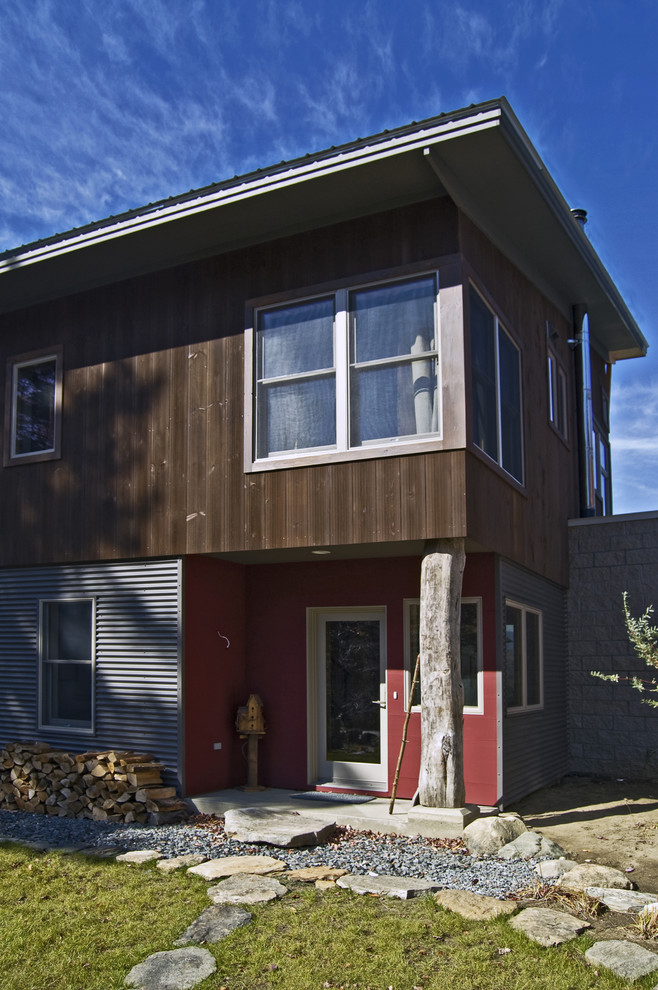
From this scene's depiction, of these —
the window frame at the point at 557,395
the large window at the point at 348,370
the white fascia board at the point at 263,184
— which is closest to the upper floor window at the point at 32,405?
the white fascia board at the point at 263,184

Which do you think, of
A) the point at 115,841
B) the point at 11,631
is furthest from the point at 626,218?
the point at 115,841

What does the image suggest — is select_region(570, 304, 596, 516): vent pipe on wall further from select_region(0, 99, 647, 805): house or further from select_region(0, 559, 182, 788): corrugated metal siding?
select_region(0, 559, 182, 788): corrugated metal siding

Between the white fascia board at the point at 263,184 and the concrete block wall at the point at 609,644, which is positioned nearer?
the white fascia board at the point at 263,184

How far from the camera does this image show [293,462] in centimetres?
857

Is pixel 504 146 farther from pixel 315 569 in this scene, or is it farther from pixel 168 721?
pixel 168 721

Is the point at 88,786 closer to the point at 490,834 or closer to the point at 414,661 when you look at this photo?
the point at 414,661

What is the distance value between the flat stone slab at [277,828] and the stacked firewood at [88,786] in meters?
0.89

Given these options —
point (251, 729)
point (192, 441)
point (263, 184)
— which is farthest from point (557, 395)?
point (251, 729)

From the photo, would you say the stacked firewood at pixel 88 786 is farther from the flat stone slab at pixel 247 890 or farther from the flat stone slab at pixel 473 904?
the flat stone slab at pixel 473 904

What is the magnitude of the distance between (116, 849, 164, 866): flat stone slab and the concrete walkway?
1505 millimetres

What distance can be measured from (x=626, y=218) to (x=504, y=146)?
23600 mm

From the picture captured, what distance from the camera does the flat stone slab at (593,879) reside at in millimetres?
6035

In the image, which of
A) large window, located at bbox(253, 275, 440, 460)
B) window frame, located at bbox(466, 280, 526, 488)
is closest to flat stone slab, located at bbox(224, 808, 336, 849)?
large window, located at bbox(253, 275, 440, 460)

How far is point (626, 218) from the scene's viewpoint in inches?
1137
